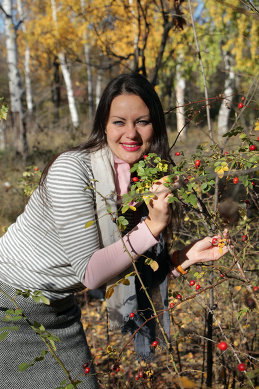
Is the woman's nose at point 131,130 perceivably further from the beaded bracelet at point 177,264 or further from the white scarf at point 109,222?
the beaded bracelet at point 177,264

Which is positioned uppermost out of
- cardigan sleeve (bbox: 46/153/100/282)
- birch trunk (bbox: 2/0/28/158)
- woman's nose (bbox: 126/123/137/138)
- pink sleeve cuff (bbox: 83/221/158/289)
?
birch trunk (bbox: 2/0/28/158)

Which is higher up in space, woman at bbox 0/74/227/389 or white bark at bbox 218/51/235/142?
white bark at bbox 218/51/235/142

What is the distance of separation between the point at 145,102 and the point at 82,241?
62 cm

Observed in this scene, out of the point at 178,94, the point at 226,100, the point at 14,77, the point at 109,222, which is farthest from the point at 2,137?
the point at 109,222

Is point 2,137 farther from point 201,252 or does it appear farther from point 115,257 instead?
point 115,257

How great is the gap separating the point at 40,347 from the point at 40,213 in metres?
0.54

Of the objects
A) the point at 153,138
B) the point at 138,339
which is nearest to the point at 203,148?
the point at 153,138

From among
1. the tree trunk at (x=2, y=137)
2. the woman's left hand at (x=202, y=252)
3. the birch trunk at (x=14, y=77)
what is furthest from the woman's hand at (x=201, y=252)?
the tree trunk at (x=2, y=137)

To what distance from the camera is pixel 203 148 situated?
1.55m

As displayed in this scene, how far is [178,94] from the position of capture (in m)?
12.6

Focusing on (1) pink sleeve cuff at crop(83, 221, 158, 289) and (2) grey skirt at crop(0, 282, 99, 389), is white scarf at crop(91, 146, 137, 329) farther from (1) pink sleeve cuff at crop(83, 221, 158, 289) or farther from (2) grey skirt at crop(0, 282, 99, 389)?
(2) grey skirt at crop(0, 282, 99, 389)

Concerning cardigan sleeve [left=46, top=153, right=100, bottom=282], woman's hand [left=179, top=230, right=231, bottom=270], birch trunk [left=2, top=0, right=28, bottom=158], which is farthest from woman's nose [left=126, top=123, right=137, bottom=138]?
birch trunk [left=2, top=0, right=28, bottom=158]

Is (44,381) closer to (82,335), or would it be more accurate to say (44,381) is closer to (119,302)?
(82,335)

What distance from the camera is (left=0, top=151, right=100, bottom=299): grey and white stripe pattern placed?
1369 mm
